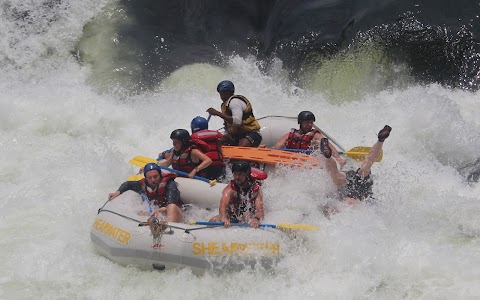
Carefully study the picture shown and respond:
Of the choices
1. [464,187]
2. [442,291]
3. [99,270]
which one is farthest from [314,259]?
[464,187]

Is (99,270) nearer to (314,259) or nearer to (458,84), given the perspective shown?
(314,259)

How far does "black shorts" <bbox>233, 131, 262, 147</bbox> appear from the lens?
8328 millimetres

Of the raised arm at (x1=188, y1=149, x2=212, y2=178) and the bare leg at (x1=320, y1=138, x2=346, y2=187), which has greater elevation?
the bare leg at (x1=320, y1=138, x2=346, y2=187)

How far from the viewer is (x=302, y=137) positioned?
8055 mm

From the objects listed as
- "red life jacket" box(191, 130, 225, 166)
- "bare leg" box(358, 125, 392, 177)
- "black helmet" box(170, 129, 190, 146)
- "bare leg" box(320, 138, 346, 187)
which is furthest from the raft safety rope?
"bare leg" box(358, 125, 392, 177)

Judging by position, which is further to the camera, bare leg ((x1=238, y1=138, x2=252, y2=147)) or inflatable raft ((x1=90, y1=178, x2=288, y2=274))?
bare leg ((x1=238, y1=138, x2=252, y2=147))

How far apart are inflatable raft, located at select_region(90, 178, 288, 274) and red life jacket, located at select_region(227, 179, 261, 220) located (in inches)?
11.5

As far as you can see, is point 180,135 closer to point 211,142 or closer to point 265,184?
point 211,142

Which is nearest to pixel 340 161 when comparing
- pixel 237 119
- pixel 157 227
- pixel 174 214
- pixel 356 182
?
pixel 356 182

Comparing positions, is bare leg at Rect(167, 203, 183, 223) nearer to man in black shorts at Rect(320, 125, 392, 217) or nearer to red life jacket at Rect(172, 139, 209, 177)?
red life jacket at Rect(172, 139, 209, 177)

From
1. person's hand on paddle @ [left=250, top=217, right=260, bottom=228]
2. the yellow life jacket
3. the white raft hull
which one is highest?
the yellow life jacket

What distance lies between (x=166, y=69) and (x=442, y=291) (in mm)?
7429

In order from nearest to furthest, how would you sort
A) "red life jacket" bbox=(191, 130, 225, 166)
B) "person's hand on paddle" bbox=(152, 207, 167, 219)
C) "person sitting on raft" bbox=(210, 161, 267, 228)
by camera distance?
"person sitting on raft" bbox=(210, 161, 267, 228), "person's hand on paddle" bbox=(152, 207, 167, 219), "red life jacket" bbox=(191, 130, 225, 166)

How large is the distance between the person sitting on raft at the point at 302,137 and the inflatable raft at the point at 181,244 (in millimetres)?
1723
